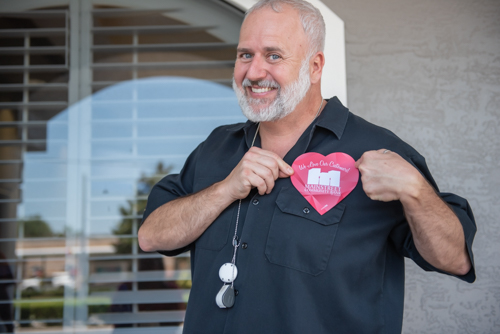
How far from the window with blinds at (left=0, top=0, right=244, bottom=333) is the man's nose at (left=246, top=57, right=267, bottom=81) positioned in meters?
1.60

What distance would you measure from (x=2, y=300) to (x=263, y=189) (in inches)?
102

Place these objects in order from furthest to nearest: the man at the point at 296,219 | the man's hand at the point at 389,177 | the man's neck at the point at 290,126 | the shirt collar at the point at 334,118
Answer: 1. the man's neck at the point at 290,126
2. the shirt collar at the point at 334,118
3. the man at the point at 296,219
4. the man's hand at the point at 389,177

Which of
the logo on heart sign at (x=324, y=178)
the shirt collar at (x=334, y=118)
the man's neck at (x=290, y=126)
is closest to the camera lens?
the logo on heart sign at (x=324, y=178)

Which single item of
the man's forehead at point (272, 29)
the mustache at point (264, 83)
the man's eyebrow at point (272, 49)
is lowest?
the mustache at point (264, 83)

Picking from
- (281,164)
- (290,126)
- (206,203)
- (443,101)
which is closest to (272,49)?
(290,126)

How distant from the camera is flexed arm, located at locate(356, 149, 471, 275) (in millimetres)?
1299

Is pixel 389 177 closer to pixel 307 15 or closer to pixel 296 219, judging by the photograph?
Result: pixel 296 219

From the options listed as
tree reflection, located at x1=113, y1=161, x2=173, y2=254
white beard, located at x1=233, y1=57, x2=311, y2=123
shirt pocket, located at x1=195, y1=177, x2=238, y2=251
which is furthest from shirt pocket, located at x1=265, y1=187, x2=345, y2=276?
tree reflection, located at x1=113, y1=161, x2=173, y2=254

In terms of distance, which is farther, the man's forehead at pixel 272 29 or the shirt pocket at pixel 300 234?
the man's forehead at pixel 272 29

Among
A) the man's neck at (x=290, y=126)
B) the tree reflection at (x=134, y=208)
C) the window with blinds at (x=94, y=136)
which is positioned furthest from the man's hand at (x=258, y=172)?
the tree reflection at (x=134, y=208)

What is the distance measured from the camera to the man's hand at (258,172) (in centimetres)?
153

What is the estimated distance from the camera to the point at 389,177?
1.30m

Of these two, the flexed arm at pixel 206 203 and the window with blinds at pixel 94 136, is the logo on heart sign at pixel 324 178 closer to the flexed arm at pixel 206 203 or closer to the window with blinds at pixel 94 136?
the flexed arm at pixel 206 203

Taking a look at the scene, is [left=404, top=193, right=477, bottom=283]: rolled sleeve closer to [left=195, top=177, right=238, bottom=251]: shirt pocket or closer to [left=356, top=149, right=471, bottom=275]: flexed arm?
[left=356, top=149, right=471, bottom=275]: flexed arm
